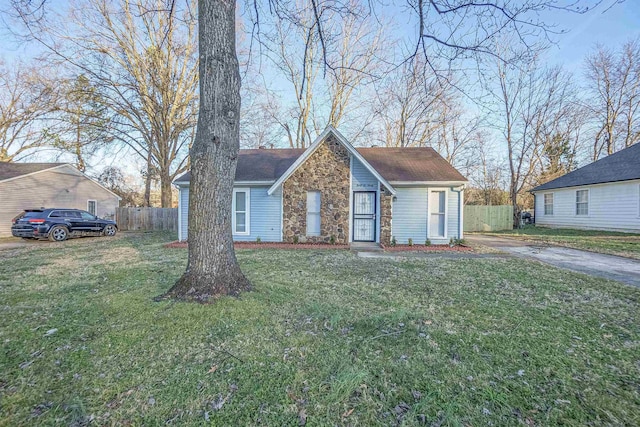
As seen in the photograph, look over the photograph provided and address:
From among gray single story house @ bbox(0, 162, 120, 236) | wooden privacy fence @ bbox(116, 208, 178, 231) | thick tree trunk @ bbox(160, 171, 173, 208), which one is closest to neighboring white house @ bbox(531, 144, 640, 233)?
wooden privacy fence @ bbox(116, 208, 178, 231)

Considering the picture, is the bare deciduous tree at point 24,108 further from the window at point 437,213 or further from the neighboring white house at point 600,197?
the neighboring white house at point 600,197

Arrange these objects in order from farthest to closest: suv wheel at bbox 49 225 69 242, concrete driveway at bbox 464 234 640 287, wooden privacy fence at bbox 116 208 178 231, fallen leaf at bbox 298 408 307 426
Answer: wooden privacy fence at bbox 116 208 178 231 → suv wheel at bbox 49 225 69 242 → concrete driveway at bbox 464 234 640 287 → fallen leaf at bbox 298 408 307 426

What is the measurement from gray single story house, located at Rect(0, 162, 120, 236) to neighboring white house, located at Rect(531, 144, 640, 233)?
30.6 metres

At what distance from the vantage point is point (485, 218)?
19.3 metres

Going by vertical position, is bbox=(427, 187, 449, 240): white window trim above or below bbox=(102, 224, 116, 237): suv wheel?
above

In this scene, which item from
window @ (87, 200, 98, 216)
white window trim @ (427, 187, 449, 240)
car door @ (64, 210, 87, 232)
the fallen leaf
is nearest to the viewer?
the fallen leaf

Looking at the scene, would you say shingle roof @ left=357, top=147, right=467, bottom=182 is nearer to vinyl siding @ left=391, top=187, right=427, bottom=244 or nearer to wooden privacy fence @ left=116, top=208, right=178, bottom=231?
vinyl siding @ left=391, top=187, right=427, bottom=244

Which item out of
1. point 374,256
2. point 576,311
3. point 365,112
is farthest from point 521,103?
point 576,311

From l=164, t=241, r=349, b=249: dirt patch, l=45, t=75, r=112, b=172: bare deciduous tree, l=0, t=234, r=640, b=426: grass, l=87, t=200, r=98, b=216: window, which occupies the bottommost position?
l=0, t=234, r=640, b=426: grass

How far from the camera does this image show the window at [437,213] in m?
11.1

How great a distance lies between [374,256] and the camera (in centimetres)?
857

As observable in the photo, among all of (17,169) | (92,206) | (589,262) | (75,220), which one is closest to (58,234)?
(75,220)

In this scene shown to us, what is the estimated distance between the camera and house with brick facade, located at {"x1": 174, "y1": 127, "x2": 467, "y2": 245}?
1071 centimetres

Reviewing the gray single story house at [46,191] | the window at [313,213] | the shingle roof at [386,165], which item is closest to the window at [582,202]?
the shingle roof at [386,165]
